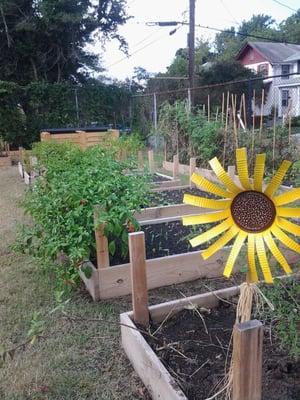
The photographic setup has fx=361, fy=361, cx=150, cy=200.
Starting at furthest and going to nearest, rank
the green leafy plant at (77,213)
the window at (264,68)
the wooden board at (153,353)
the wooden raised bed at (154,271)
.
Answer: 1. the window at (264,68)
2. the wooden raised bed at (154,271)
3. the green leafy plant at (77,213)
4. the wooden board at (153,353)

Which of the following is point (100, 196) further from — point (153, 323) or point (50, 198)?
point (153, 323)

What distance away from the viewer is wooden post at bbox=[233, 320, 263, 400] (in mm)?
Result: 1001

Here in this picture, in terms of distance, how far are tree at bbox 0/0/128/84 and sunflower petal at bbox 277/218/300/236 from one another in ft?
43.1

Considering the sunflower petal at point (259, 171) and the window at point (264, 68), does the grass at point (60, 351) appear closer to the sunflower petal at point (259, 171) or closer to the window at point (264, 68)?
the sunflower petal at point (259, 171)

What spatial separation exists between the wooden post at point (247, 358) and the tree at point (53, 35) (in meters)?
13.3

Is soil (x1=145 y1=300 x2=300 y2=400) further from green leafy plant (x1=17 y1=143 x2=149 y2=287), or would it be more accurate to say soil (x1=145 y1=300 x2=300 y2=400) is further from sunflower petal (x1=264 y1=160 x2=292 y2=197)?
sunflower petal (x1=264 y1=160 x2=292 y2=197)

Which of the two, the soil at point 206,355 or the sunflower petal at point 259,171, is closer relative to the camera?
the sunflower petal at point 259,171

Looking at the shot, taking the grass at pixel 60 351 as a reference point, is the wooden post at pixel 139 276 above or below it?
above

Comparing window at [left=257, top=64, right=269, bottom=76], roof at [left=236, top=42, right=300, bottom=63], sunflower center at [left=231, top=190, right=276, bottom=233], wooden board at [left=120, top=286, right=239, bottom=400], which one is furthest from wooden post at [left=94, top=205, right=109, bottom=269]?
window at [left=257, top=64, right=269, bottom=76]

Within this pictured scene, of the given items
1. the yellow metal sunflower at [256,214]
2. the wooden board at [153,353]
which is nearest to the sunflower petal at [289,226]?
the yellow metal sunflower at [256,214]

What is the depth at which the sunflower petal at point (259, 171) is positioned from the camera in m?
1.03

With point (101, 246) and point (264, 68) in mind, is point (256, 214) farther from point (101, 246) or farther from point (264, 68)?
point (264, 68)

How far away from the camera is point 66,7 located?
40.5ft

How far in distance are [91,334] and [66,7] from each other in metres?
12.8
